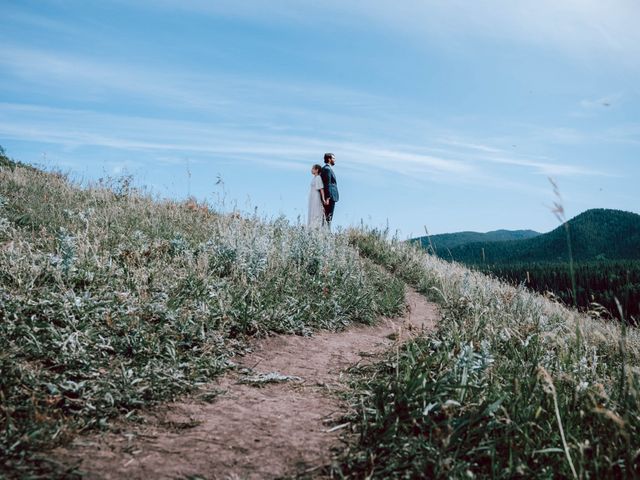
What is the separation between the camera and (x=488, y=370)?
3.23m

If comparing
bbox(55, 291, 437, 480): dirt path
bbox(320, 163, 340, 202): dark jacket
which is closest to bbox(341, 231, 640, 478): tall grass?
bbox(55, 291, 437, 480): dirt path

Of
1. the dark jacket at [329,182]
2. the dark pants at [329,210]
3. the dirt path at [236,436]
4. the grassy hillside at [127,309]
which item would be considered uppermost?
the dark jacket at [329,182]

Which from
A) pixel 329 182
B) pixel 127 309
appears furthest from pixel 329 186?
pixel 127 309

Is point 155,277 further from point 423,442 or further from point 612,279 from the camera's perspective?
point 612,279

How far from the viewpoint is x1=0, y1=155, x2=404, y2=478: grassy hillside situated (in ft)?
9.67

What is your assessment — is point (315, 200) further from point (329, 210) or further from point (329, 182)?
point (329, 182)

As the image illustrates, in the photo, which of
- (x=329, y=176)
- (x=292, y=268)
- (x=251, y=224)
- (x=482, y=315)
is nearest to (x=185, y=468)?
(x=482, y=315)

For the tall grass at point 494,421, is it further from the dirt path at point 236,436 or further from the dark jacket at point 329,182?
the dark jacket at point 329,182

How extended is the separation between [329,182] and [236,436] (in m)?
11.1

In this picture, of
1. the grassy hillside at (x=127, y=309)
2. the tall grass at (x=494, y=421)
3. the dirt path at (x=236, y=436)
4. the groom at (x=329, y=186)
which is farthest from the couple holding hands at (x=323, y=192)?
the tall grass at (x=494, y=421)

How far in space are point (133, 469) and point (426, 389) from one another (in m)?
1.80

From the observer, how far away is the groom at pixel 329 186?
13.5m

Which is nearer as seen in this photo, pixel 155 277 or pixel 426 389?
pixel 426 389

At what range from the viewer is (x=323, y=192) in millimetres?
13773
